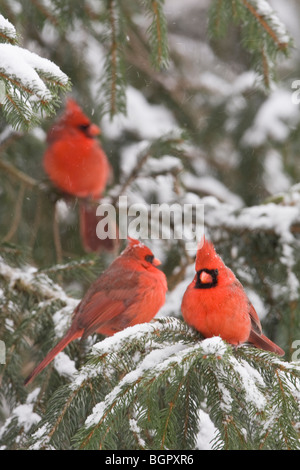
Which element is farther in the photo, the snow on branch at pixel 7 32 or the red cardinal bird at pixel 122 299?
the red cardinal bird at pixel 122 299

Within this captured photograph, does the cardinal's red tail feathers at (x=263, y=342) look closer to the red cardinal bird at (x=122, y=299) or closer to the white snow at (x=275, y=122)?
the red cardinal bird at (x=122, y=299)

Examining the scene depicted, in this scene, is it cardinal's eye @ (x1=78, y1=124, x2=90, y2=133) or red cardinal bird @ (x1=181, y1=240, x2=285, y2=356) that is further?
cardinal's eye @ (x1=78, y1=124, x2=90, y2=133)

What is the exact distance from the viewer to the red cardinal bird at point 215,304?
6.32 ft

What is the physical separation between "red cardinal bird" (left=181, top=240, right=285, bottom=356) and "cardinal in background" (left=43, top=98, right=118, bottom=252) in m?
1.38

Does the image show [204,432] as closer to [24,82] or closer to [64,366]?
[64,366]

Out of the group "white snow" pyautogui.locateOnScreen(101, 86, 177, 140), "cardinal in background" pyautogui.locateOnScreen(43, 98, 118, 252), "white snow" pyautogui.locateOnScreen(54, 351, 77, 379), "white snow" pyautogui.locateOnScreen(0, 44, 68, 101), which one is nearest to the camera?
"white snow" pyautogui.locateOnScreen(0, 44, 68, 101)

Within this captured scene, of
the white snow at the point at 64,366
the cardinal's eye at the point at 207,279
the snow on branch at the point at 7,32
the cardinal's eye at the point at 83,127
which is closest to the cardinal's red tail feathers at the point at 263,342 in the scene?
the cardinal's eye at the point at 207,279

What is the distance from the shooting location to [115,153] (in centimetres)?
434

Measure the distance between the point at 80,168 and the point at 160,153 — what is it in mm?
573

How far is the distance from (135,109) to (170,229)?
1762 mm

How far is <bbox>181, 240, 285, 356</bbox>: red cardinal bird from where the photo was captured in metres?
1.93

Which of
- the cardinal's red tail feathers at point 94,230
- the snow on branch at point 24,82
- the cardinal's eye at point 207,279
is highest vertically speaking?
the snow on branch at point 24,82

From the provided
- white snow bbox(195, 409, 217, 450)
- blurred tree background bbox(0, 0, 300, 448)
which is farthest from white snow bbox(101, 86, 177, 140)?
white snow bbox(195, 409, 217, 450)

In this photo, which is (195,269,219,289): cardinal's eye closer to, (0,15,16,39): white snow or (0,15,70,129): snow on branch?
(0,15,70,129): snow on branch
